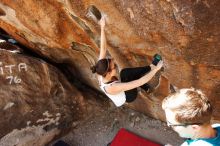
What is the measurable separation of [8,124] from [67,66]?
4.81 ft

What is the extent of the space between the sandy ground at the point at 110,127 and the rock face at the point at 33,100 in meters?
0.37

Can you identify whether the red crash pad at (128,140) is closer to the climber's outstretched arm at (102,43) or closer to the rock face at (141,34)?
the rock face at (141,34)

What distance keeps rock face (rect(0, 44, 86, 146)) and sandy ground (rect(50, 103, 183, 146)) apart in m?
0.37

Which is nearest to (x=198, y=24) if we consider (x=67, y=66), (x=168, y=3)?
(x=168, y=3)

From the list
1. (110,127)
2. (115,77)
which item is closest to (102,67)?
(115,77)

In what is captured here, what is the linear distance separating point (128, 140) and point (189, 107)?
13.1ft

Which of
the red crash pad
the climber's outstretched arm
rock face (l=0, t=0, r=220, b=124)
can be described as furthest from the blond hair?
the red crash pad

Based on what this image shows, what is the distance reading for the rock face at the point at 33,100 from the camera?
5.45 m

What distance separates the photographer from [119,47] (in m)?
4.71

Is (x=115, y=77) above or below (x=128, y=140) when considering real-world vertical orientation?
above

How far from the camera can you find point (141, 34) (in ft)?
13.4

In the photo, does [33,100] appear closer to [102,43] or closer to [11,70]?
[11,70]

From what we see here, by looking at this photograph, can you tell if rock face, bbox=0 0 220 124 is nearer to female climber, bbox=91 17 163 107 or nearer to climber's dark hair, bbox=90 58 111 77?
female climber, bbox=91 17 163 107

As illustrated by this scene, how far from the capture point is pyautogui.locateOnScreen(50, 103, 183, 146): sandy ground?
612cm
